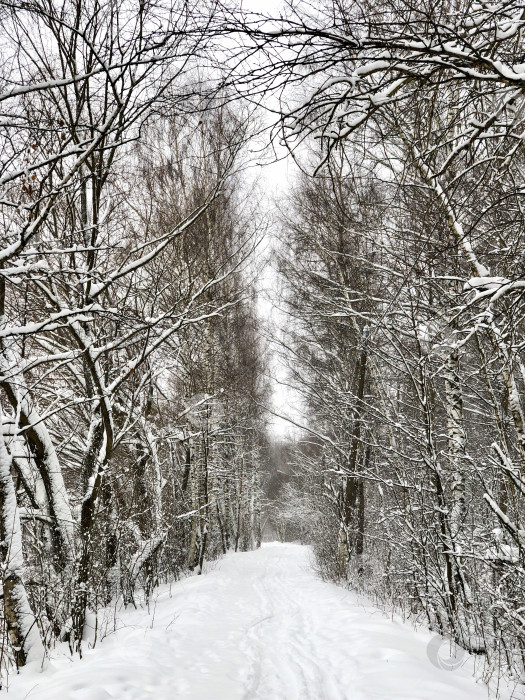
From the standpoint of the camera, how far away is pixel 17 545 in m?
3.28

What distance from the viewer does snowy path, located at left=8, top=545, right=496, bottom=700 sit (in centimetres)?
289

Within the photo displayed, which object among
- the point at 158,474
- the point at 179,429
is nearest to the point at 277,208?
the point at 179,429

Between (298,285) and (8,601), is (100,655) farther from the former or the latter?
(298,285)

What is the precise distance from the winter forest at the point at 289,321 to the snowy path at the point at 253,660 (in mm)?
47

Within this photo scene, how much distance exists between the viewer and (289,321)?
28.4 feet

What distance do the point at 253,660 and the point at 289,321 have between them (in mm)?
6034

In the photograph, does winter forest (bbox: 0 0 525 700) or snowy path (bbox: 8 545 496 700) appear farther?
snowy path (bbox: 8 545 496 700)

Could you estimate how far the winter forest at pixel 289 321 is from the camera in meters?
2.01

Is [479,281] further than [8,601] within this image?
No

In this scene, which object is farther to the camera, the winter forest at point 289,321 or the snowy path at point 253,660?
the snowy path at point 253,660

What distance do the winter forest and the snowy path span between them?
0.15 feet

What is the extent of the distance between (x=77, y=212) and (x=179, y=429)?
16.7 feet

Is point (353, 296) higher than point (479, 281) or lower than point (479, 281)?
higher

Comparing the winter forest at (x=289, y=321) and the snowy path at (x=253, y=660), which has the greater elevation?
the winter forest at (x=289, y=321)
